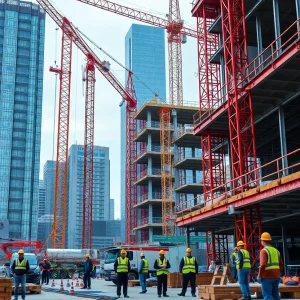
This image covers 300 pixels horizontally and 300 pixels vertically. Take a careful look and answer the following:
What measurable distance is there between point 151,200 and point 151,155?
7056 millimetres

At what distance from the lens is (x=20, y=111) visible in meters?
134

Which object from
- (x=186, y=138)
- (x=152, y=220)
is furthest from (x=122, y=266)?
(x=152, y=220)

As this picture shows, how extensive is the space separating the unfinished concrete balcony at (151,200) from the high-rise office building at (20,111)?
5718 cm

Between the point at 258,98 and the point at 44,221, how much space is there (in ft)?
571

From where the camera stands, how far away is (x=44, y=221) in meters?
195

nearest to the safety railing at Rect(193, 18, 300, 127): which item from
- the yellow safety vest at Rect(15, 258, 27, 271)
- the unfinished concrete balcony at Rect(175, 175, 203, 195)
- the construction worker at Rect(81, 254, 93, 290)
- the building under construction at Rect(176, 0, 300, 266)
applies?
the building under construction at Rect(176, 0, 300, 266)

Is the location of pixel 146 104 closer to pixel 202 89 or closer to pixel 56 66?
pixel 56 66

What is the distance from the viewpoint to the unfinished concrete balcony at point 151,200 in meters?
74.7

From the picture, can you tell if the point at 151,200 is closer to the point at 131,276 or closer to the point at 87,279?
the point at 131,276

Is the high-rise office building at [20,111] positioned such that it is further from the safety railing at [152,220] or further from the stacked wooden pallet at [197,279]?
the stacked wooden pallet at [197,279]

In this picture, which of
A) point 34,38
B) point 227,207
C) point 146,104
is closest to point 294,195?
point 227,207

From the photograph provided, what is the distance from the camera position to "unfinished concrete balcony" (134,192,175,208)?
245 feet

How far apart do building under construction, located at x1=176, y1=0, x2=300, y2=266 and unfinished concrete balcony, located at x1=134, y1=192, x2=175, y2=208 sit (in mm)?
33298

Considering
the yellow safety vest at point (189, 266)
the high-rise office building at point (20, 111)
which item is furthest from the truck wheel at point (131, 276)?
the high-rise office building at point (20, 111)
